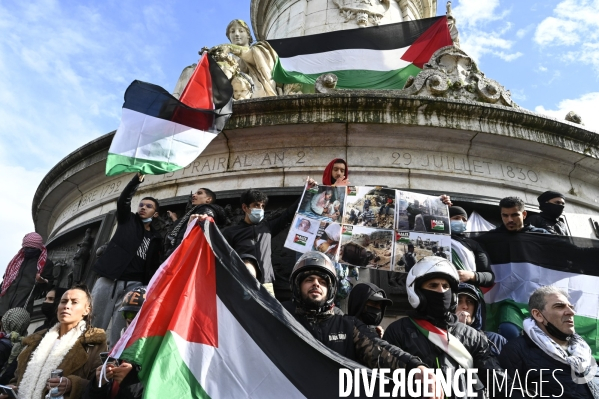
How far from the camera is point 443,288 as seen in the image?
3.41 metres

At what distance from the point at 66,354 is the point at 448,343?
294 centimetres

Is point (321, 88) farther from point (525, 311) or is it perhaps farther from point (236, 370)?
point (236, 370)

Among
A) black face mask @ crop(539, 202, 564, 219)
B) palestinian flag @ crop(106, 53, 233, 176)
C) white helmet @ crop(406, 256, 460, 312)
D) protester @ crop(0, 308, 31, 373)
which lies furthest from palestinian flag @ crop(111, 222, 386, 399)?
protester @ crop(0, 308, 31, 373)

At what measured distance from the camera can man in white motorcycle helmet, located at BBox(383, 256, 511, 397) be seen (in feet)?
10.4

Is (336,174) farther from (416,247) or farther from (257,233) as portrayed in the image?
A: (257,233)

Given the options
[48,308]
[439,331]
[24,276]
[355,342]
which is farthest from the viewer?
[24,276]

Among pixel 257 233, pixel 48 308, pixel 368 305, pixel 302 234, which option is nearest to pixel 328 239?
pixel 302 234

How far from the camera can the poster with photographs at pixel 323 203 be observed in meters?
5.60

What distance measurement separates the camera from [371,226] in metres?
5.56

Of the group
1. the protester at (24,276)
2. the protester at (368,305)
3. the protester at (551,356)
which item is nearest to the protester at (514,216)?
the protester at (551,356)

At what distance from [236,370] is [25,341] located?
79.8 inches

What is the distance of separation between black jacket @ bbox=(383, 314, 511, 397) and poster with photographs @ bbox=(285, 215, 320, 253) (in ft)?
6.63

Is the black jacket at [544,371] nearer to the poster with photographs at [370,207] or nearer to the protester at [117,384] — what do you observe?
the poster with photographs at [370,207]

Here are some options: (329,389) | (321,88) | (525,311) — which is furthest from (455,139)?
(329,389)
